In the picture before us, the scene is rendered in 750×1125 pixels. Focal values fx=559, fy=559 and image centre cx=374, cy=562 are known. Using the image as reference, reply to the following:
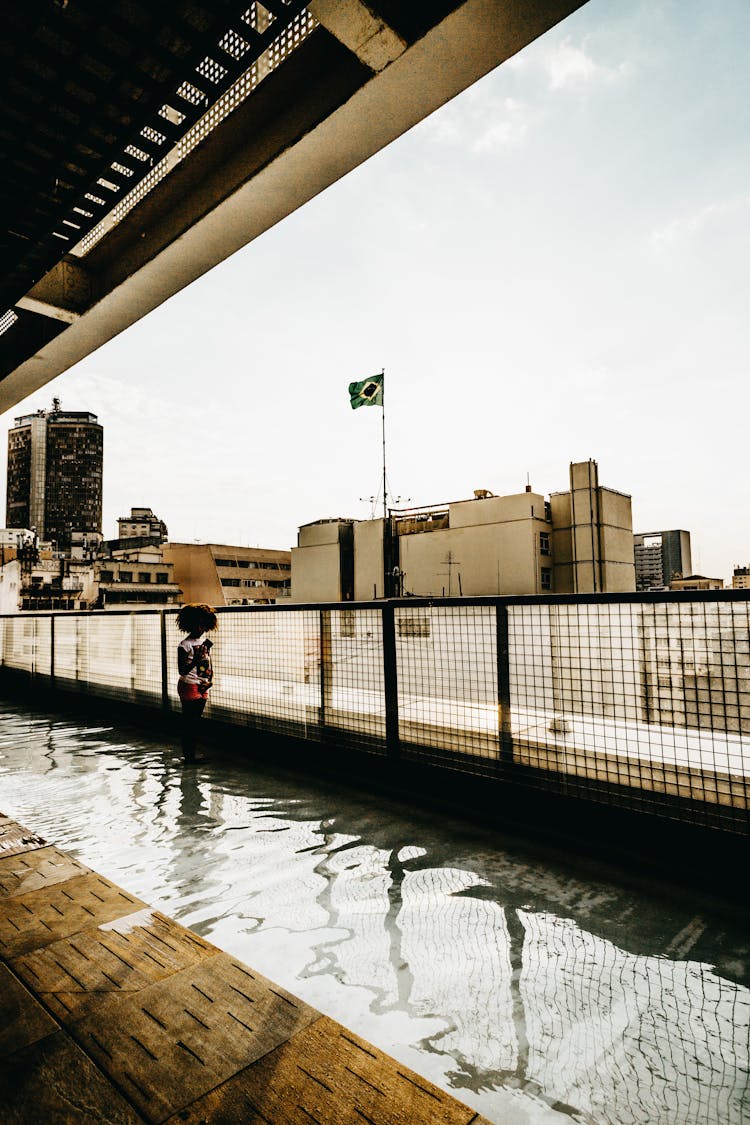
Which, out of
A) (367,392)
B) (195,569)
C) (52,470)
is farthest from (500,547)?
(52,470)

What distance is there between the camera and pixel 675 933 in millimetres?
2564

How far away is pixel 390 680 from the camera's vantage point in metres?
4.75

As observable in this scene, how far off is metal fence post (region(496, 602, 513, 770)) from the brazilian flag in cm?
4733

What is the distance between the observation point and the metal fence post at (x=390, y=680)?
15.5 feet

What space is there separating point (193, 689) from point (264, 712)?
0.81 m

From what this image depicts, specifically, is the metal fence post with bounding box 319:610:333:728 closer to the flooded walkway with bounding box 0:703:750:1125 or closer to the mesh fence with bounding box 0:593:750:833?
the mesh fence with bounding box 0:593:750:833

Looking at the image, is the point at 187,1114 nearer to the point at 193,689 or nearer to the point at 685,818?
the point at 685,818

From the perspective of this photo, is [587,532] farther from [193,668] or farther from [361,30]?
[361,30]

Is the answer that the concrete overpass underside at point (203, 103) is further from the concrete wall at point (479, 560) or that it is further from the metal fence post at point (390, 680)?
the concrete wall at point (479, 560)

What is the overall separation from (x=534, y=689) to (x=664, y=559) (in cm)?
16642

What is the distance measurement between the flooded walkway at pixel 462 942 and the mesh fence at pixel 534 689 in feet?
1.85

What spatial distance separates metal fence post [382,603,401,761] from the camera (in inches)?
186

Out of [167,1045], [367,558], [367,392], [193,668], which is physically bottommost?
[167,1045]

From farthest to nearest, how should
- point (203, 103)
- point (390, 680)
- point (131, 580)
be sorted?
point (131, 580)
point (390, 680)
point (203, 103)
